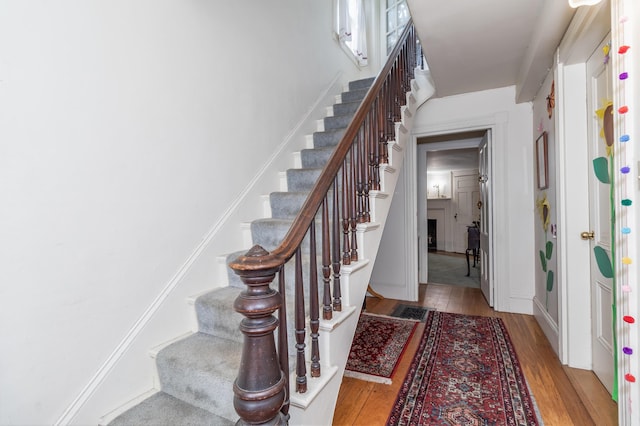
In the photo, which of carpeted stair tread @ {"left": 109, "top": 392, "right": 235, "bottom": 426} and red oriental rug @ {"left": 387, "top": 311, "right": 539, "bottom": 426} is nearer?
carpeted stair tread @ {"left": 109, "top": 392, "right": 235, "bottom": 426}

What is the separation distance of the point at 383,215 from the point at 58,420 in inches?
77.4

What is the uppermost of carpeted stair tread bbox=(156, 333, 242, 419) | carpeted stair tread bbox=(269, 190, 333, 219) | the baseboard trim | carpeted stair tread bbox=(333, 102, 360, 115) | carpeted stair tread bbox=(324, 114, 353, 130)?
carpeted stair tread bbox=(333, 102, 360, 115)

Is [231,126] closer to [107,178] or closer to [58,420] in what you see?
[107,178]

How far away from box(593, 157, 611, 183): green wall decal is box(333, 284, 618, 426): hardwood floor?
4.05ft

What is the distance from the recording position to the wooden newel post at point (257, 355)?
2.63 ft

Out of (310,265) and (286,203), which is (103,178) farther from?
(286,203)

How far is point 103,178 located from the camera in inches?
56.3

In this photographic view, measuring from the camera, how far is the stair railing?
82cm

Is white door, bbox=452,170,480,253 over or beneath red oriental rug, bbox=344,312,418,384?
over

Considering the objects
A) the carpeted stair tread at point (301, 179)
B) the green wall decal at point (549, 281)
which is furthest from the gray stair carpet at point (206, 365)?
the green wall decal at point (549, 281)

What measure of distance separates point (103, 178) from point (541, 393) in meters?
2.66

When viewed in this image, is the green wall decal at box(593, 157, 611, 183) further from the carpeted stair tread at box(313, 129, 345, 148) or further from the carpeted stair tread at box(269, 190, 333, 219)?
the carpeted stair tread at box(313, 129, 345, 148)

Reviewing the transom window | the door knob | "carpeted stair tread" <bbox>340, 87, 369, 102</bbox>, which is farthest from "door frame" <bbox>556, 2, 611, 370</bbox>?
the transom window

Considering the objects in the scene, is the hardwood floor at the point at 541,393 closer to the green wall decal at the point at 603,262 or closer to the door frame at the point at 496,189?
the door frame at the point at 496,189
